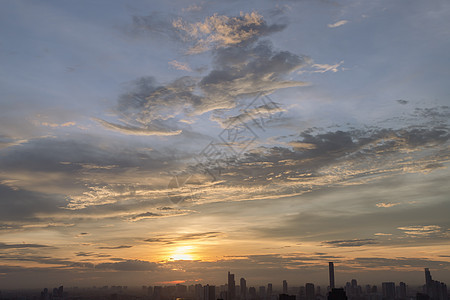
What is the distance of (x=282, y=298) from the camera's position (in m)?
130

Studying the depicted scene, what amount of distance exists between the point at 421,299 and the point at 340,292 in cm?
6688

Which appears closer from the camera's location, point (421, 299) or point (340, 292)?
point (340, 292)

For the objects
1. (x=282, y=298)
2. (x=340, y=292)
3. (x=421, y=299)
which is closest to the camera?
(x=282, y=298)

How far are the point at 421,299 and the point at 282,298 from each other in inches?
3700

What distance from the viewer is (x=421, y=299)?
179500 millimetres

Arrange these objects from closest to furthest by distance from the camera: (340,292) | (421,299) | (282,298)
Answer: (282,298) → (340,292) → (421,299)

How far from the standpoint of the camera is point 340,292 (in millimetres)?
142000

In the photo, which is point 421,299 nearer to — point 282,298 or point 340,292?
point 340,292

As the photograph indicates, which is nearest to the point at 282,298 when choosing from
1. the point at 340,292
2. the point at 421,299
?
the point at 340,292

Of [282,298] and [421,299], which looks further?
[421,299]

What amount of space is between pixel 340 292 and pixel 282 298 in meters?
27.7
